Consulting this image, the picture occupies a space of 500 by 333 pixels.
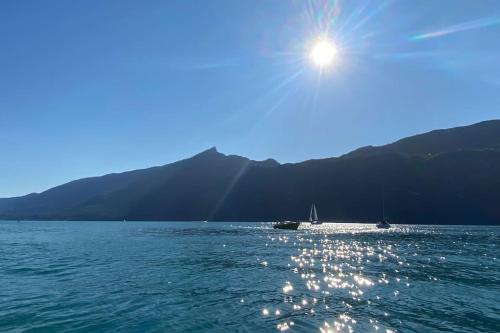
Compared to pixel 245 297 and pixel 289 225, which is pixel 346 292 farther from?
pixel 289 225

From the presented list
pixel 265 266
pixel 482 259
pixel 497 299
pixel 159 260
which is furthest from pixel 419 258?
pixel 159 260

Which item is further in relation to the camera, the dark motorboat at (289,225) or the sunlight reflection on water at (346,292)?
the dark motorboat at (289,225)

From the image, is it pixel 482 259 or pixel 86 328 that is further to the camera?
pixel 482 259

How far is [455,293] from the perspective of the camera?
3023 centimetres

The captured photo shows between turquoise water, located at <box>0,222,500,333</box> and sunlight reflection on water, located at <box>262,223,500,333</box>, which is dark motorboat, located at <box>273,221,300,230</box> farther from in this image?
turquoise water, located at <box>0,222,500,333</box>

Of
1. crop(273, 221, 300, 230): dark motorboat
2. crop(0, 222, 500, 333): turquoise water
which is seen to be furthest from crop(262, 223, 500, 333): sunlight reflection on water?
crop(273, 221, 300, 230): dark motorboat

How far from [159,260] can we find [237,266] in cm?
1158

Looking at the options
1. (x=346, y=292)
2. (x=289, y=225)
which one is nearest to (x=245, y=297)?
(x=346, y=292)

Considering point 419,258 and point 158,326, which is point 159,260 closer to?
point 158,326

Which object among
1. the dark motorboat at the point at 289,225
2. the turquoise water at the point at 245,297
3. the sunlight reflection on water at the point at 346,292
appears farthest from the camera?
the dark motorboat at the point at 289,225

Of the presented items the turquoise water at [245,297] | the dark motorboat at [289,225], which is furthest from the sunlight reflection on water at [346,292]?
the dark motorboat at [289,225]

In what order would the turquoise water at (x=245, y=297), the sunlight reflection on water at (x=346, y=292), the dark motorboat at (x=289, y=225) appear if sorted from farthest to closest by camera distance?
the dark motorboat at (x=289, y=225)
the sunlight reflection on water at (x=346, y=292)
the turquoise water at (x=245, y=297)

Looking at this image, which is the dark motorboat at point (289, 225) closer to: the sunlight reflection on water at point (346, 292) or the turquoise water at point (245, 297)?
the sunlight reflection on water at point (346, 292)

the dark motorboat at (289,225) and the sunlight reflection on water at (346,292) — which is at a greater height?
the dark motorboat at (289,225)
